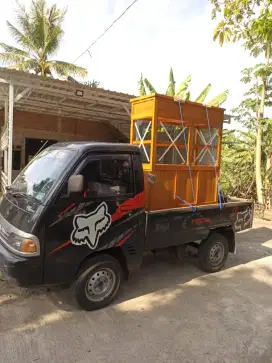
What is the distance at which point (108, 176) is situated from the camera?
3705 millimetres

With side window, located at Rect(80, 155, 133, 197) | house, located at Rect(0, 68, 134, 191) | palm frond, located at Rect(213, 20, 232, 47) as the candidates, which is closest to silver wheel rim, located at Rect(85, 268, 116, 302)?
side window, located at Rect(80, 155, 133, 197)

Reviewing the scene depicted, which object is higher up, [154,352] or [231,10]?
[231,10]

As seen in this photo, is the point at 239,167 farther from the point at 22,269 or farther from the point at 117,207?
the point at 22,269

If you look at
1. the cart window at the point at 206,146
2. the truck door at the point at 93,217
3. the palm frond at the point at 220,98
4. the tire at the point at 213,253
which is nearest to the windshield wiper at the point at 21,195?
the truck door at the point at 93,217

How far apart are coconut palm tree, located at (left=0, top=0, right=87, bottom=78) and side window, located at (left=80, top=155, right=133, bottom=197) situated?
15.3 meters

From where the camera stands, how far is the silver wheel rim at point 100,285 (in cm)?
364

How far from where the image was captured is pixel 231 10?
4.60m

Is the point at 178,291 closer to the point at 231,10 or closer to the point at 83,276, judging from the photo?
the point at 83,276

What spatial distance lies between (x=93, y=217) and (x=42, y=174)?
872 millimetres

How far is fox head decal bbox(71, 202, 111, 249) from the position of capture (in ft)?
11.2

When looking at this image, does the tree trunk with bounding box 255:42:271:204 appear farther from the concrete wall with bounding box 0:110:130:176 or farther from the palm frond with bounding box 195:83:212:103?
the concrete wall with bounding box 0:110:130:176

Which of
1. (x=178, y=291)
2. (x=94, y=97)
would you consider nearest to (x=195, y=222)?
(x=178, y=291)

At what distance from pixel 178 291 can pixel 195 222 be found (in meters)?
1.10

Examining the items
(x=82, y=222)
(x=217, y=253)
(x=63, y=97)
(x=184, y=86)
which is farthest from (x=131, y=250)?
(x=184, y=86)
